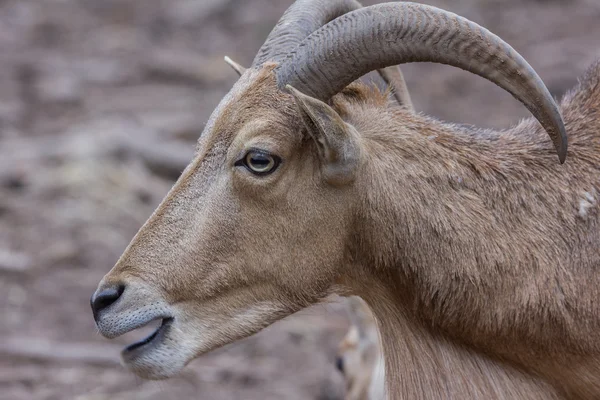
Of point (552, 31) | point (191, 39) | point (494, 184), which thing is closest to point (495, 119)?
point (552, 31)

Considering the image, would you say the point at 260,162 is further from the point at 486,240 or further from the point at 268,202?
the point at 486,240

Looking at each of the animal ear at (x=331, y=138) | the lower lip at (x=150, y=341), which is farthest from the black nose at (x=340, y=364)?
the animal ear at (x=331, y=138)

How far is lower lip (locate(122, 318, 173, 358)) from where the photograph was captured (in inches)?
181

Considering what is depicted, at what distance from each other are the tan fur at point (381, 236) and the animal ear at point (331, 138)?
0.21 ft

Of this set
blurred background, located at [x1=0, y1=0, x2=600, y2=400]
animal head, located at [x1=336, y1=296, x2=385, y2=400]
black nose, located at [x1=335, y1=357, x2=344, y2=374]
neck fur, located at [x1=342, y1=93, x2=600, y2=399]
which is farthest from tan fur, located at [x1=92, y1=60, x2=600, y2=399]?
black nose, located at [x1=335, y1=357, x2=344, y2=374]

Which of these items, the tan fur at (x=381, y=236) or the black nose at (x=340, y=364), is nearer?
the tan fur at (x=381, y=236)

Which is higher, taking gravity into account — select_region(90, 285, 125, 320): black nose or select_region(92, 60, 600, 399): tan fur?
select_region(92, 60, 600, 399): tan fur

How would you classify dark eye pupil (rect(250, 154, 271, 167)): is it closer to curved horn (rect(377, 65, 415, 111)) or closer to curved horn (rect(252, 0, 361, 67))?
curved horn (rect(252, 0, 361, 67))

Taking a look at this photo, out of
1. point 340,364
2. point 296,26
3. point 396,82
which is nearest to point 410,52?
point 296,26

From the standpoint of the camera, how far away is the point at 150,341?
462 cm

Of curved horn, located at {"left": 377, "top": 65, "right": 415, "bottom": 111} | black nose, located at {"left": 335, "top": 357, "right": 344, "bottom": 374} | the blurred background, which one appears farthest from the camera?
the blurred background

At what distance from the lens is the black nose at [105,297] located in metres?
4.45

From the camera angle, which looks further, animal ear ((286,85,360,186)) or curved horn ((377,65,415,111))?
curved horn ((377,65,415,111))

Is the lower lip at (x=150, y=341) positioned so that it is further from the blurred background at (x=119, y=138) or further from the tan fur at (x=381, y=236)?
the blurred background at (x=119, y=138)
